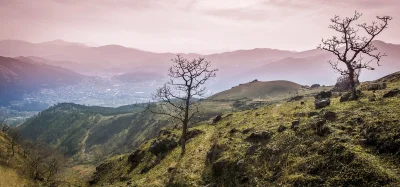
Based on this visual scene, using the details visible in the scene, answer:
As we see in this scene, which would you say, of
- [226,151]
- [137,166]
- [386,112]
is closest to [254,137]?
[226,151]

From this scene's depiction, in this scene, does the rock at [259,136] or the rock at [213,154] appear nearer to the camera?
the rock at [259,136]

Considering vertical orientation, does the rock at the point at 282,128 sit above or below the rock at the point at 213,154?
above

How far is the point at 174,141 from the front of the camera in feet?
156

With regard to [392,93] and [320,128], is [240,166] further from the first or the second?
[392,93]

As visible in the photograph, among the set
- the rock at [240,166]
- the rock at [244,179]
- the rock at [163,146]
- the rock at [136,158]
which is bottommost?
the rock at [136,158]

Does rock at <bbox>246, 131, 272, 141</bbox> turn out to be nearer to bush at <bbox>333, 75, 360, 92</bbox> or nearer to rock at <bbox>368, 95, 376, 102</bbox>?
rock at <bbox>368, 95, 376, 102</bbox>

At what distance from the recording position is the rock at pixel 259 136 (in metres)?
29.9

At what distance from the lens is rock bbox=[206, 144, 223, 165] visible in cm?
3114

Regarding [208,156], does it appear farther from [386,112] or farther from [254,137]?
[386,112]

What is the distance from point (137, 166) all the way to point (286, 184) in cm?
3463

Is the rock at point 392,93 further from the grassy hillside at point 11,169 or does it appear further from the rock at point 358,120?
the grassy hillside at point 11,169

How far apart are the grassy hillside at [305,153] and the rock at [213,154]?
16 centimetres

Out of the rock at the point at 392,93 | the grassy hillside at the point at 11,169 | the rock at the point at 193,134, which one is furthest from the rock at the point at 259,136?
the grassy hillside at the point at 11,169

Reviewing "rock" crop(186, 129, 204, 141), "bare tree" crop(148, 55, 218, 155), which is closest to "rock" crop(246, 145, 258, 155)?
"bare tree" crop(148, 55, 218, 155)
